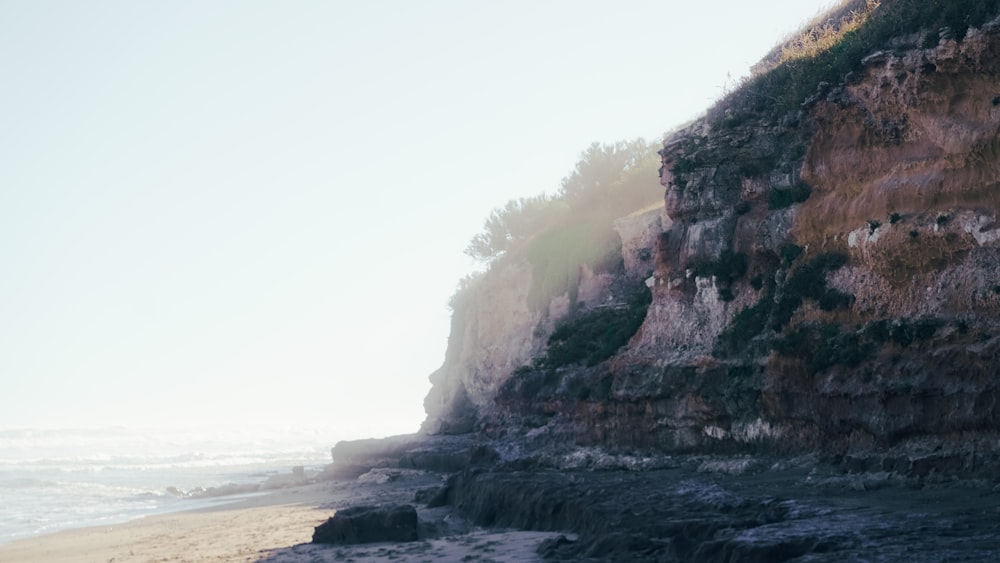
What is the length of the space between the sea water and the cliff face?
18.8 meters

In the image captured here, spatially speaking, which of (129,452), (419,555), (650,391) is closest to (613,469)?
(650,391)

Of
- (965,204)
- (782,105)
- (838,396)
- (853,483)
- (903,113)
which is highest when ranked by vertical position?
(782,105)

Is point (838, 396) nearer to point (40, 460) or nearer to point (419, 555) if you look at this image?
point (419, 555)

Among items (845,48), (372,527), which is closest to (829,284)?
(845,48)

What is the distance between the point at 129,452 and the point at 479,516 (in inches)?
3358

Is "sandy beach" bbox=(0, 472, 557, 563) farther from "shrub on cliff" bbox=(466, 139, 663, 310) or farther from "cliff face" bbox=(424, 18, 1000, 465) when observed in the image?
"shrub on cliff" bbox=(466, 139, 663, 310)

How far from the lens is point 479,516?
21297 millimetres

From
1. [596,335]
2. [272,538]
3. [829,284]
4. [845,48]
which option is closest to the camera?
[829,284]

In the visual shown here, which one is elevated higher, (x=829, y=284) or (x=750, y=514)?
(x=829, y=284)

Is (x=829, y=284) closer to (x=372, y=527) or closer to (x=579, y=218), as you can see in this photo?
(x=372, y=527)

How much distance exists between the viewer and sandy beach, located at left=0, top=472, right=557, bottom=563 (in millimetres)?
17328

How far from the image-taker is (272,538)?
73.8 feet

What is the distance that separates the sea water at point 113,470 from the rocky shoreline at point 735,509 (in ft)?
59.5

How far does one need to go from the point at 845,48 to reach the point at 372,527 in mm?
13808
